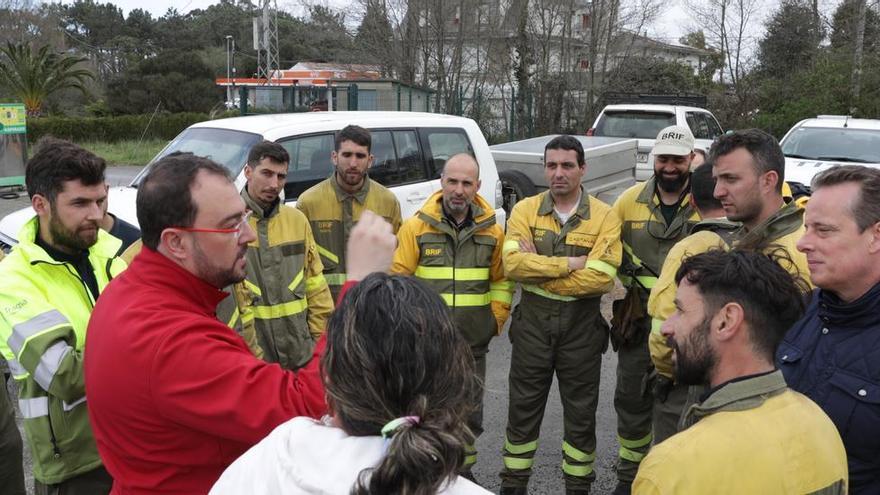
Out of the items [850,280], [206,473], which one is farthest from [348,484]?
[850,280]

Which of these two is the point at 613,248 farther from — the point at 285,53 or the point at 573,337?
the point at 285,53

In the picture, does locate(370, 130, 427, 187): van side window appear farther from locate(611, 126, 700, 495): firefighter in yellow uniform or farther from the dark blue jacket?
the dark blue jacket

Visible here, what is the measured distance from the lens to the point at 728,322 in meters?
2.12

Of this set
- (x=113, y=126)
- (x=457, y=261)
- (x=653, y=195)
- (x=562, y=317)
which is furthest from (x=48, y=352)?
(x=113, y=126)

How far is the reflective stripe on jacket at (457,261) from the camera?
15.3 ft

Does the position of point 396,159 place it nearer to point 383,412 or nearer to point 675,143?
point 675,143

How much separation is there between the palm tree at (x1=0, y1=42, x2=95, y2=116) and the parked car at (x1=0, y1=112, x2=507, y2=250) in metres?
24.7

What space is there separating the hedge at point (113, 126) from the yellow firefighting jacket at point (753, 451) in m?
27.7

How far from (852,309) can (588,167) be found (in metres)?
8.48

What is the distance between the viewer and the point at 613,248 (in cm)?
461

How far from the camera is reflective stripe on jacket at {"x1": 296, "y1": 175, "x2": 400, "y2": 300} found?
529 centimetres

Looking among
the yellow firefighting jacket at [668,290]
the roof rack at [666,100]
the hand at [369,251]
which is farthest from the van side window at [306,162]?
the roof rack at [666,100]

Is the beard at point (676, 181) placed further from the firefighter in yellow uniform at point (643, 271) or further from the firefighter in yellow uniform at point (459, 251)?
the firefighter in yellow uniform at point (459, 251)

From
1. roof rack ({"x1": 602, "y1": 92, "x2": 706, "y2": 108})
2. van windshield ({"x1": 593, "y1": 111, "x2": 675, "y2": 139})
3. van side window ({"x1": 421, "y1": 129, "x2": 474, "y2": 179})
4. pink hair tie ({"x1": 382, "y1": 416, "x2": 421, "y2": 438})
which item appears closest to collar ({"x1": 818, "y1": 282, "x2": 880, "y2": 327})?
pink hair tie ({"x1": 382, "y1": 416, "x2": 421, "y2": 438})
